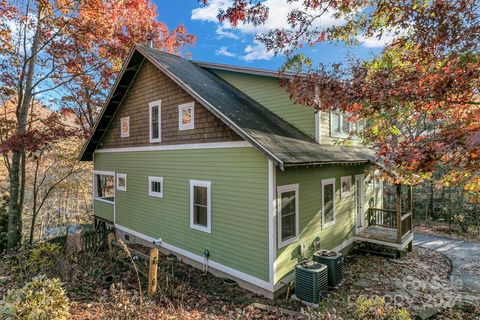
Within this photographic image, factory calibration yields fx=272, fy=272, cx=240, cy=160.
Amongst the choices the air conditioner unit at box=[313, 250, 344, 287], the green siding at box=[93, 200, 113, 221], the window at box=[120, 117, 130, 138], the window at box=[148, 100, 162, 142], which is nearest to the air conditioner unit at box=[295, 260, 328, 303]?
the air conditioner unit at box=[313, 250, 344, 287]

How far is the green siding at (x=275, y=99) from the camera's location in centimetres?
1007

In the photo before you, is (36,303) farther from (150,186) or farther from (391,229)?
(391,229)

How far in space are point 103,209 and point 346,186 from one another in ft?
39.6

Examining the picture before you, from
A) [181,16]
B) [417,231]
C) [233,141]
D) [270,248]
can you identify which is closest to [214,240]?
[270,248]

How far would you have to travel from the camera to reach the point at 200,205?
903cm

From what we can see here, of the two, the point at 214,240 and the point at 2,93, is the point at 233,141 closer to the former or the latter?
the point at 214,240

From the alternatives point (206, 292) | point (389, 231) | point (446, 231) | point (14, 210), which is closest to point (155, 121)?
point (206, 292)

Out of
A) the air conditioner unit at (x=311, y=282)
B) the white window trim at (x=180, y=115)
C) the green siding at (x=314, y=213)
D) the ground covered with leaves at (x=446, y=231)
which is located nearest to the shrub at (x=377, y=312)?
the air conditioner unit at (x=311, y=282)

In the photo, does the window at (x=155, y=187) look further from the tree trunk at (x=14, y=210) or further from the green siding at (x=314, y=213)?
the tree trunk at (x=14, y=210)

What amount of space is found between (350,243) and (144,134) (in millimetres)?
9533

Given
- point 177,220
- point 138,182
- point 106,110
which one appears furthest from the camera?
point 106,110

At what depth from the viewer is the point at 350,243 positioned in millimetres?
10906

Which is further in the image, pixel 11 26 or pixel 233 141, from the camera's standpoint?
pixel 11 26

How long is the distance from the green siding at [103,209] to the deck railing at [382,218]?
12553 mm
